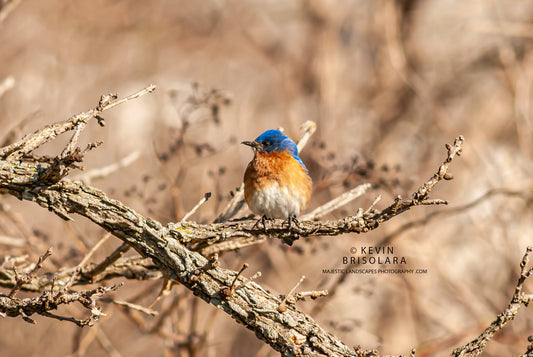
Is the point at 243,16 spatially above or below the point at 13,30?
above

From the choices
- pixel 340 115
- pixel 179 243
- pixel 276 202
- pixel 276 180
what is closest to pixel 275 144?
pixel 276 180

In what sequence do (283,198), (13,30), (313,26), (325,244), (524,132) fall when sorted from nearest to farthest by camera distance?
(283,198)
(325,244)
(524,132)
(13,30)
(313,26)

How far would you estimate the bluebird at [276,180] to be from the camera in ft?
13.4

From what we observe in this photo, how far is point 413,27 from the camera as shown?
34.2ft

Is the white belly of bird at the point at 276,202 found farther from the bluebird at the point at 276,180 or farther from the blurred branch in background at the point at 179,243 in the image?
the blurred branch in background at the point at 179,243

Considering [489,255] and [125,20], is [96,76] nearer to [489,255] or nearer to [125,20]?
[125,20]

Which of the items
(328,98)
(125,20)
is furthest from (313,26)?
(125,20)

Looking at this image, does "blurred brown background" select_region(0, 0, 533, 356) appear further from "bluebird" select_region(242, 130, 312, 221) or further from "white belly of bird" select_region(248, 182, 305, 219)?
"white belly of bird" select_region(248, 182, 305, 219)

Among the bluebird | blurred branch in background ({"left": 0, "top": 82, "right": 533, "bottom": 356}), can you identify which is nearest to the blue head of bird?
the bluebird

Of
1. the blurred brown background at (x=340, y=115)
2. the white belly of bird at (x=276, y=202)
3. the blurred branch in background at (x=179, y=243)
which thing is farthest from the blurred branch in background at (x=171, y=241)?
the blurred brown background at (x=340, y=115)

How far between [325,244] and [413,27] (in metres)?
7.18

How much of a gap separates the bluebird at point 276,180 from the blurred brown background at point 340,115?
2.38 m

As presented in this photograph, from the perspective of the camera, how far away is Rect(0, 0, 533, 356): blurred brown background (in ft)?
24.6

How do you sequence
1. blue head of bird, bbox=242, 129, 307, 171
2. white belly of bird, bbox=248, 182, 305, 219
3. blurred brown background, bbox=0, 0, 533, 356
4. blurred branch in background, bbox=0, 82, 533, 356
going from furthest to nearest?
1. blurred brown background, bbox=0, 0, 533, 356
2. blue head of bird, bbox=242, 129, 307, 171
3. white belly of bird, bbox=248, 182, 305, 219
4. blurred branch in background, bbox=0, 82, 533, 356
